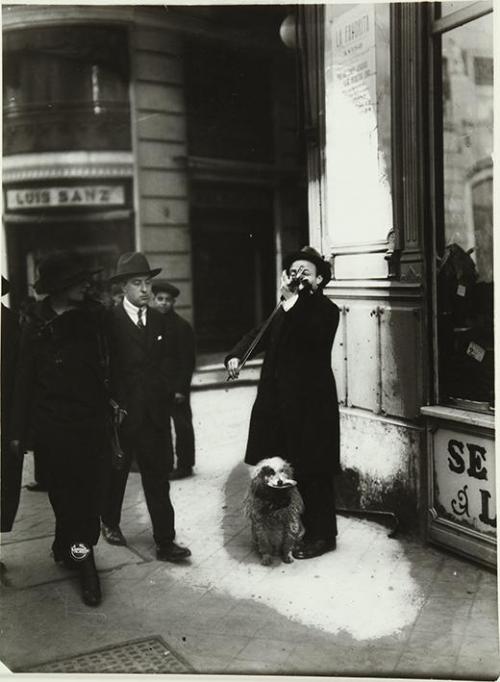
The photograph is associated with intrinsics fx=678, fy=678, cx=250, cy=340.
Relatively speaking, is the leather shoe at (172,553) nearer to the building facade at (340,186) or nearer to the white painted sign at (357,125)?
the building facade at (340,186)

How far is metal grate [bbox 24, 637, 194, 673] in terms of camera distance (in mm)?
3370

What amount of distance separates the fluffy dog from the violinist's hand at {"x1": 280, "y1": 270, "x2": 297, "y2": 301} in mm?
1009

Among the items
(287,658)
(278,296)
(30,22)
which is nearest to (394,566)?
(287,658)

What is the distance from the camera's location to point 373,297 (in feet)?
14.5

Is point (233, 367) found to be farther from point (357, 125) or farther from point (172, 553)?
point (357, 125)

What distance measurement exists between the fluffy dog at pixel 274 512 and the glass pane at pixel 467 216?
3.77 feet

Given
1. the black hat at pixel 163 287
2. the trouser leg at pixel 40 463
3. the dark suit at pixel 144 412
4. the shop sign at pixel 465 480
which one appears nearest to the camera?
the shop sign at pixel 465 480

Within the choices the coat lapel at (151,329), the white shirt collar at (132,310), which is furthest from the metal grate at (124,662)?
the white shirt collar at (132,310)

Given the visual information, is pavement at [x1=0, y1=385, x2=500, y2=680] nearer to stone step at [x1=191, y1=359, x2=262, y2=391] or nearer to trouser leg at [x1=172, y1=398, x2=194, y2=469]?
stone step at [x1=191, y1=359, x2=262, y2=391]

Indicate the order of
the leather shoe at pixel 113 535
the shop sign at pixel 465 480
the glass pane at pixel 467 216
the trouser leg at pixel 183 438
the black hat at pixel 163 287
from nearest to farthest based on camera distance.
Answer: the glass pane at pixel 467 216 < the shop sign at pixel 465 480 < the leather shoe at pixel 113 535 < the black hat at pixel 163 287 < the trouser leg at pixel 183 438

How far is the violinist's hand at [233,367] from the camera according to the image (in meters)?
4.28

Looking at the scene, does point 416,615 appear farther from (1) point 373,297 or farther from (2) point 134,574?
(1) point 373,297

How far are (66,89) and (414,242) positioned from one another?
2.67m

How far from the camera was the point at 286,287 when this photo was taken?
422cm
